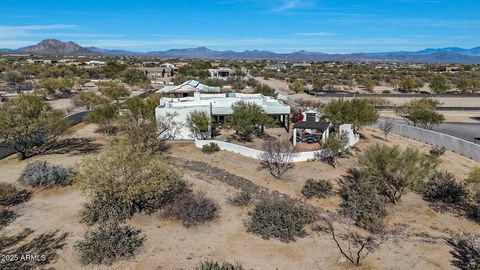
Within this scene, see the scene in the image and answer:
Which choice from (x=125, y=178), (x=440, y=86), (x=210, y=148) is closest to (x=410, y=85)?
(x=440, y=86)

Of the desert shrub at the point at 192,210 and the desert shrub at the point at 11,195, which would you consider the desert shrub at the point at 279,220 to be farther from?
the desert shrub at the point at 11,195

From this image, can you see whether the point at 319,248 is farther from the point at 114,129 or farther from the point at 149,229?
the point at 114,129

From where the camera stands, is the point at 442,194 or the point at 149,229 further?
the point at 442,194

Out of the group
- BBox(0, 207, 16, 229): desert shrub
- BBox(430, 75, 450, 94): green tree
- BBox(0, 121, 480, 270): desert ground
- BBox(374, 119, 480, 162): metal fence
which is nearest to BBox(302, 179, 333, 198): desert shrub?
BBox(0, 121, 480, 270): desert ground

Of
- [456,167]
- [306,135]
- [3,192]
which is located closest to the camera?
[3,192]

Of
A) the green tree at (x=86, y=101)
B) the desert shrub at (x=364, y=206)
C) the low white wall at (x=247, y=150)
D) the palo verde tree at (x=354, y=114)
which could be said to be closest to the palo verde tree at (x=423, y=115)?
the palo verde tree at (x=354, y=114)

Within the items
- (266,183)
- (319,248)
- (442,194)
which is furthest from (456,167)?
(319,248)

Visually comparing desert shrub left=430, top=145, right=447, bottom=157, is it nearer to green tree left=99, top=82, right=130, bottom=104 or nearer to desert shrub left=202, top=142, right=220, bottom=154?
desert shrub left=202, top=142, right=220, bottom=154

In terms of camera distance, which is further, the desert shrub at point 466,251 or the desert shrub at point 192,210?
the desert shrub at point 192,210
